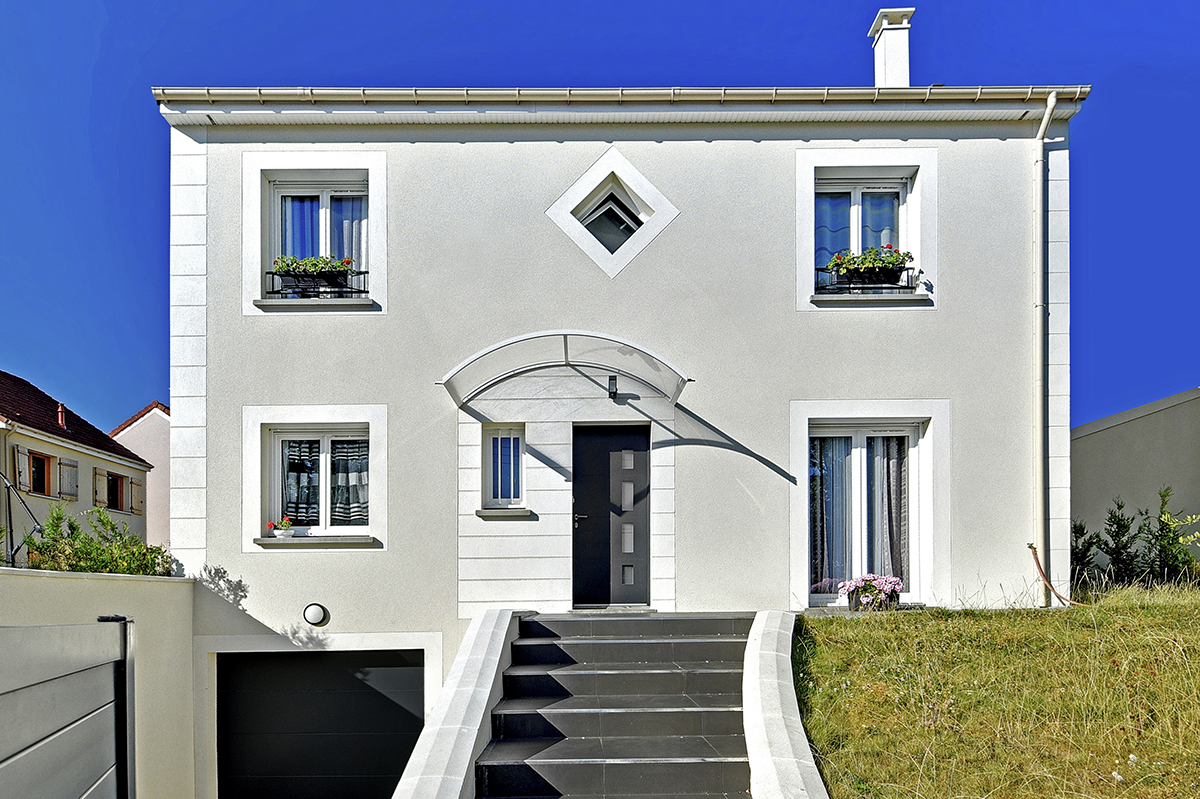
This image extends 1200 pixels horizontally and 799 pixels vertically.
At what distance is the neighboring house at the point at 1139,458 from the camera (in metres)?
10.5

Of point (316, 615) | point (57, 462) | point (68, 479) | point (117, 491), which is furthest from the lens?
point (117, 491)

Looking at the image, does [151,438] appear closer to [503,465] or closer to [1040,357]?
[503,465]

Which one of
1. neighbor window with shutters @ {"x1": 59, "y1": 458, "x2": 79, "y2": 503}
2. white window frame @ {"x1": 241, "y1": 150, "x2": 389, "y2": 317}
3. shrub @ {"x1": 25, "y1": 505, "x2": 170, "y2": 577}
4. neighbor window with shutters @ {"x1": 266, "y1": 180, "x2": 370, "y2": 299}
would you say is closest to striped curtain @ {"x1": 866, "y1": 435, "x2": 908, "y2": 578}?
white window frame @ {"x1": 241, "y1": 150, "x2": 389, "y2": 317}

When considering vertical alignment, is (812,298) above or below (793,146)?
below

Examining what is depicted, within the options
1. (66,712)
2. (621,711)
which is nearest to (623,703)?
(621,711)

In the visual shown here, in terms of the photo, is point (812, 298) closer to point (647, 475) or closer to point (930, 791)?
point (647, 475)

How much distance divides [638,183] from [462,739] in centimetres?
582

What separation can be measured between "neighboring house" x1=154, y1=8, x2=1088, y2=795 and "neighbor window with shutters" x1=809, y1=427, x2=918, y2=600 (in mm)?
64

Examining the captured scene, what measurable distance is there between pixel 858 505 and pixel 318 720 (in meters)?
6.12

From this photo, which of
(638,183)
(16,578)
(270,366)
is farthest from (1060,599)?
(16,578)

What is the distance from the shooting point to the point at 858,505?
905 centimetres

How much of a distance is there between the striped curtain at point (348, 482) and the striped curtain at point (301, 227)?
210 centimetres

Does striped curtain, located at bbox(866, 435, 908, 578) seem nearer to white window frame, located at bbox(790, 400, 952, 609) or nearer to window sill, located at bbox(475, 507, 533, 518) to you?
white window frame, located at bbox(790, 400, 952, 609)

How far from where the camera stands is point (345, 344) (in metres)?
8.80
